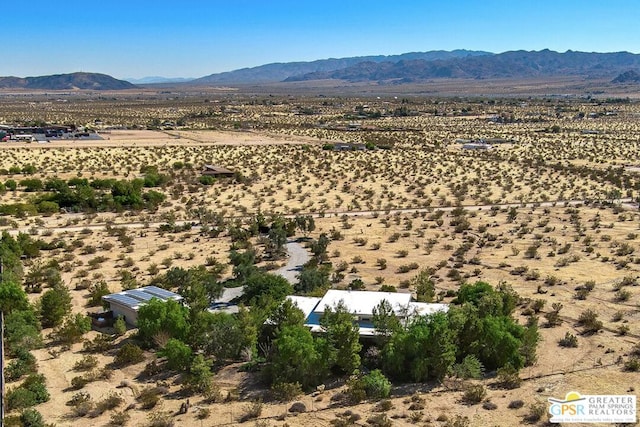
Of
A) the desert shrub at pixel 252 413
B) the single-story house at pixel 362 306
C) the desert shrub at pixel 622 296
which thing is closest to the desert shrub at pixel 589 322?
the desert shrub at pixel 622 296

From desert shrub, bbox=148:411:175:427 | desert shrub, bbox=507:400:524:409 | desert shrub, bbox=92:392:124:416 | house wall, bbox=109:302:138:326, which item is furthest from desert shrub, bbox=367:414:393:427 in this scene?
house wall, bbox=109:302:138:326

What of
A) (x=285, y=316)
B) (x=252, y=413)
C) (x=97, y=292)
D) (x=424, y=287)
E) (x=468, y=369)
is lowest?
(x=252, y=413)

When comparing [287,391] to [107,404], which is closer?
[107,404]

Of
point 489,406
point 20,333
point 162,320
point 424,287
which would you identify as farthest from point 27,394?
point 424,287

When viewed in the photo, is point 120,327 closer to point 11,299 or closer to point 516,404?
point 11,299

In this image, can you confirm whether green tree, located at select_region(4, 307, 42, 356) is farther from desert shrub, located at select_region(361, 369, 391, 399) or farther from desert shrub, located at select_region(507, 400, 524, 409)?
desert shrub, located at select_region(507, 400, 524, 409)

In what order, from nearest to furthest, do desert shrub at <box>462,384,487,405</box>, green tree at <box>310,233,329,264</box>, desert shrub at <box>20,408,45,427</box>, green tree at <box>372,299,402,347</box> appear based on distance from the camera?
1. desert shrub at <box>20,408,45,427</box>
2. desert shrub at <box>462,384,487,405</box>
3. green tree at <box>372,299,402,347</box>
4. green tree at <box>310,233,329,264</box>
